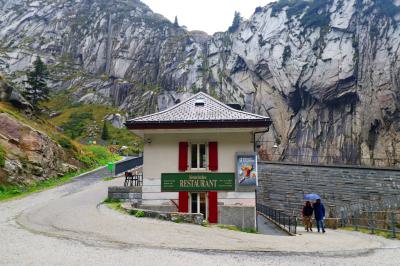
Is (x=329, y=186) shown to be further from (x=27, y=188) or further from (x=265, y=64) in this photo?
(x=265, y=64)

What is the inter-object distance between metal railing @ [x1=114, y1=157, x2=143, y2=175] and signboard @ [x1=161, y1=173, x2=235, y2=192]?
11.6 m

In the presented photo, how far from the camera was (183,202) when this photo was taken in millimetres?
15688

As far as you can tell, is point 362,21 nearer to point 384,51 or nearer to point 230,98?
point 384,51

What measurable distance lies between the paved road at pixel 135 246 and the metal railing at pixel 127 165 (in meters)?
13.5

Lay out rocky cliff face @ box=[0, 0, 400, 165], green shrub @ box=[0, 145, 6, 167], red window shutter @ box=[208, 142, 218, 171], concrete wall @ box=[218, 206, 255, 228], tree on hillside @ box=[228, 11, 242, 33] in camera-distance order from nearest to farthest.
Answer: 1. concrete wall @ box=[218, 206, 255, 228]
2. red window shutter @ box=[208, 142, 218, 171]
3. green shrub @ box=[0, 145, 6, 167]
4. rocky cliff face @ box=[0, 0, 400, 165]
5. tree on hillside @ box=[228, 11, 242, 33]

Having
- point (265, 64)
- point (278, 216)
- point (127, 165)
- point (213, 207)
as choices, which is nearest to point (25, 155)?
point (127, 165)

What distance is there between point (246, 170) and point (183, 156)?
3267 millimetres

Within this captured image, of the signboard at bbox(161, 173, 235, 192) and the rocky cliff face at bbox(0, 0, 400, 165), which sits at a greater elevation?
the rocky cliff face at bbox(0, 0, 400, 165)

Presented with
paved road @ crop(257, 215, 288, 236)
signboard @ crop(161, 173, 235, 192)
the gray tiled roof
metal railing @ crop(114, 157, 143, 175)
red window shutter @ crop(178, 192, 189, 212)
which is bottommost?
paved road @ crop(257, 215, 288, 236)

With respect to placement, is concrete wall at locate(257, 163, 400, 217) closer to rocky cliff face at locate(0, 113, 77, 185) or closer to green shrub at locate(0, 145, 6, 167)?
rocky cliff face at locate(0, 113, 77, 185)

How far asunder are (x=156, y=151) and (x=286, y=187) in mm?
19042

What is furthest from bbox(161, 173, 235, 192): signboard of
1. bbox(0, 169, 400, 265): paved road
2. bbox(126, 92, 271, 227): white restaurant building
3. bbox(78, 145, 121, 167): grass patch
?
bbox(78, 145, 121, 167): grass patch

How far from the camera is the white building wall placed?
15.9 metres

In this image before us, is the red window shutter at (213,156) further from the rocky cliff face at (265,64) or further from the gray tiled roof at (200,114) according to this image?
the rocky cliff face at (265,64)
